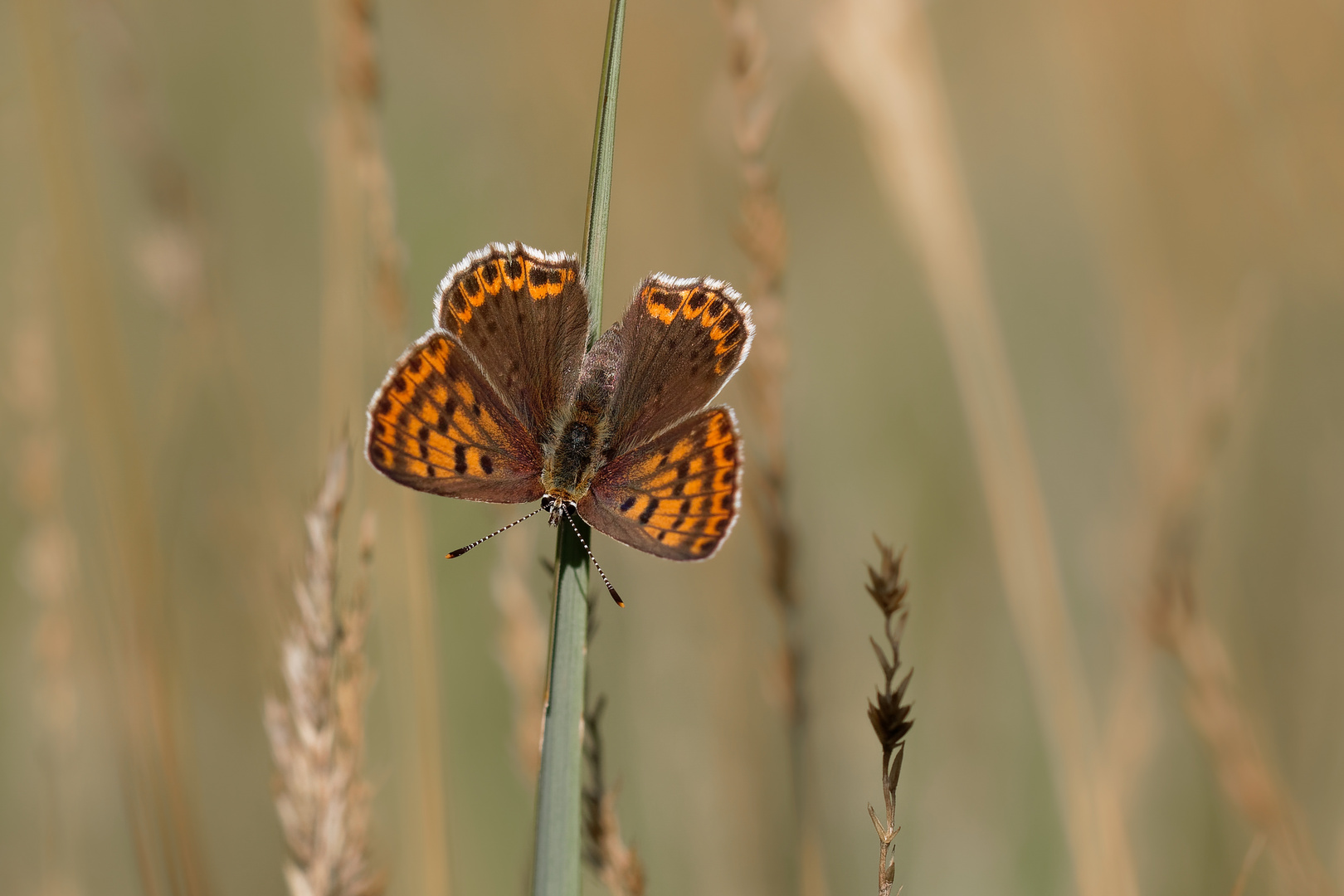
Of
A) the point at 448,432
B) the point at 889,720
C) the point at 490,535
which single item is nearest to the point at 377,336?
the point at 448,432

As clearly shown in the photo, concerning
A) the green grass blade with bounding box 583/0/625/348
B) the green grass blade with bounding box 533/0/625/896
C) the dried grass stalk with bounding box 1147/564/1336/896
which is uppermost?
the green grass blade with bounding box 583/0/625/348

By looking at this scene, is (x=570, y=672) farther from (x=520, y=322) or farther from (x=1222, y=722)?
(x=1222, y=722)

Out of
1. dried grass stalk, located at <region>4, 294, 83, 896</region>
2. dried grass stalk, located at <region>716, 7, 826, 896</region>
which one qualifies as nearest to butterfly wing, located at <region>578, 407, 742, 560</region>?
dried grass stalk, located at <region>716, 7, 826, 896</region>

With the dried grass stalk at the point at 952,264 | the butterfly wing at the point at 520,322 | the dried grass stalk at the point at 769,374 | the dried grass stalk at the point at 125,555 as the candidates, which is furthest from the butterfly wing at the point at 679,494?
the dried grass stalk at the point at 125,555

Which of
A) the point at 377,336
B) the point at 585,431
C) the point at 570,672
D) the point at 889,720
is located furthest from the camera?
the point at 377,336

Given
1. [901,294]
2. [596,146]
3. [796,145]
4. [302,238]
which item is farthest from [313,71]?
[596,146]

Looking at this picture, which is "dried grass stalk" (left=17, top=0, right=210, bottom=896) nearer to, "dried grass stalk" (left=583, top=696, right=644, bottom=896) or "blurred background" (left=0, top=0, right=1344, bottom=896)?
"blurred background" (left=0, top=0, right=1344, bottom=896)

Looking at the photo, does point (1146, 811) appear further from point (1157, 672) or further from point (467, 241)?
point (467, 241)
